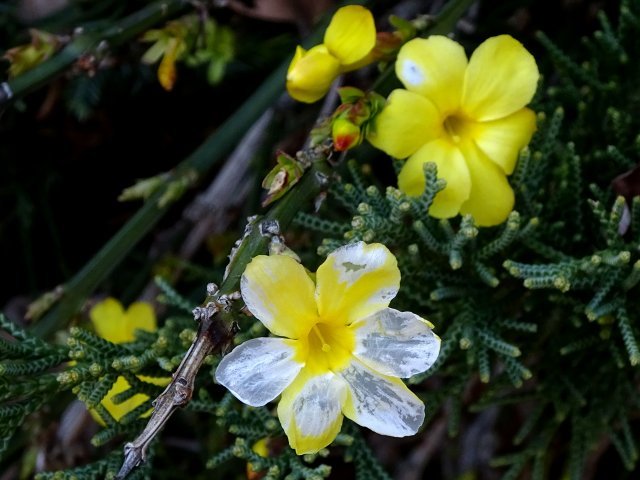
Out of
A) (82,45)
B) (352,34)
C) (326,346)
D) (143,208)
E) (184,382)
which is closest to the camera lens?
(184,382)

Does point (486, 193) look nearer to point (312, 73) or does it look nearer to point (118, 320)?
point (312, 73)

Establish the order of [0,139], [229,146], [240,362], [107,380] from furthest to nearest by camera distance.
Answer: [0,139]
[229,146]
[107,380]
[240,362]

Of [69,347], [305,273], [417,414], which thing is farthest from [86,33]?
[417,414]

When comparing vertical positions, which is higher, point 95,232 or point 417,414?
point 417,414

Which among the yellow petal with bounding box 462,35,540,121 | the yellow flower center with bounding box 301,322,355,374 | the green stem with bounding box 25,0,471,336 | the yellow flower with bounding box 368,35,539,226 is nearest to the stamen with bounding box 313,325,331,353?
the yellow flower center with bounding box 301,322,355,374

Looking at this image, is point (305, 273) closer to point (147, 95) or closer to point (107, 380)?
point (107, 380)

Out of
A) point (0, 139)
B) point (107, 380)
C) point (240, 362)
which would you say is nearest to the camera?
point (240, 362)

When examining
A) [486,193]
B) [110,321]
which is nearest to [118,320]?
[110,321]
